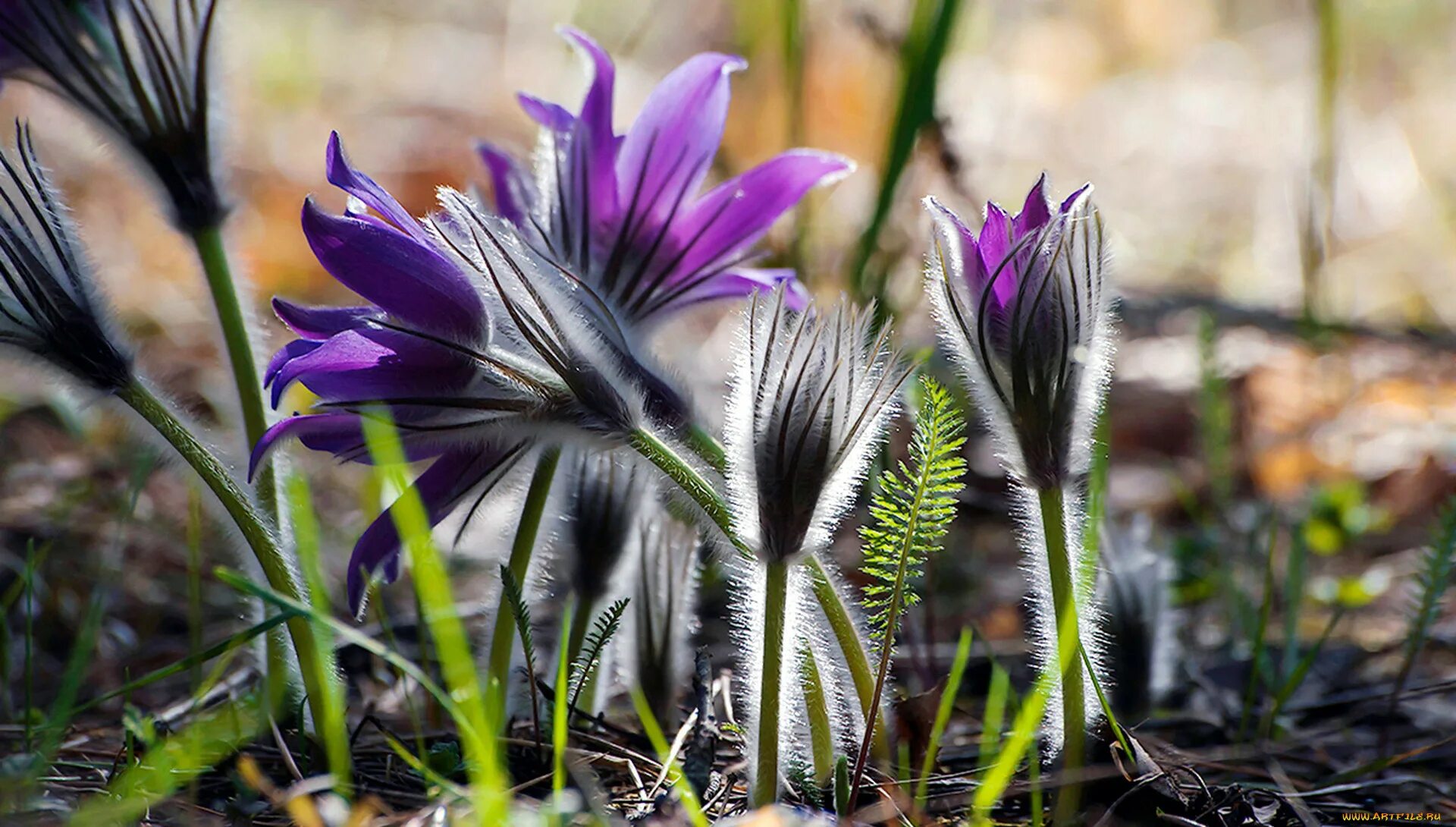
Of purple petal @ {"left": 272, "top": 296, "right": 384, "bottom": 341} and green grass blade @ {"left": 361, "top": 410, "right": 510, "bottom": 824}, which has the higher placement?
purple petal @ {"left": 272, "top": 296, "right": 384, "bottom": 341}

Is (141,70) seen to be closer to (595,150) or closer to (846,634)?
(595,150)

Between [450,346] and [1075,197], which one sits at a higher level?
[1075,197]

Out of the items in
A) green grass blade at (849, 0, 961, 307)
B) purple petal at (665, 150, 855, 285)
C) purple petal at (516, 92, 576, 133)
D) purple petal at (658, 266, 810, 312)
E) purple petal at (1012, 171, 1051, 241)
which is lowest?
purple petal at (1012, 171, 1051, 241)

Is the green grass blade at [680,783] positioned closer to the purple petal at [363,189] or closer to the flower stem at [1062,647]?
the flower stem at [1062,647]

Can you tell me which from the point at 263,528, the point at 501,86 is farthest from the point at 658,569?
the point at 501,86

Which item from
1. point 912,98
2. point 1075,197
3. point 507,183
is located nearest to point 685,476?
point 1075,197

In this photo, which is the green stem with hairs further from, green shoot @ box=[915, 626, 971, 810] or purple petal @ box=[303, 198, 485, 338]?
purple petal @ box=[303, 198, 485, 338]

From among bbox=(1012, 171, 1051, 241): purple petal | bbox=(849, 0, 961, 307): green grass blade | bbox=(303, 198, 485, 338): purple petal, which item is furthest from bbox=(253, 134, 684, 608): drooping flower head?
bbox=(849, 0, 961, 307): green grass blade
